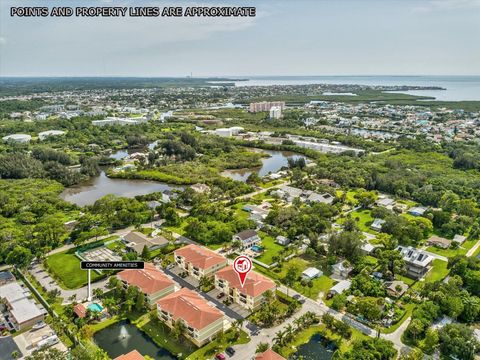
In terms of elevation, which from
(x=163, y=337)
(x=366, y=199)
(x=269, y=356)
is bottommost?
(x=163, y=337)

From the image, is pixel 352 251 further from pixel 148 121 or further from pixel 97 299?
pixel 148 121

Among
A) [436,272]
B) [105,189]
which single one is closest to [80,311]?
[436,272]

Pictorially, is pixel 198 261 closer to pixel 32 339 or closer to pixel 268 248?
pixel 268 248

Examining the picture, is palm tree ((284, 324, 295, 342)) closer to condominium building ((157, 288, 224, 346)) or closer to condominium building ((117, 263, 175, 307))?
condominium building ((157, 288, 224, 346))

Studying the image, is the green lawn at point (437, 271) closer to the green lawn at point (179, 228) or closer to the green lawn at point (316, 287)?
the green lawn at point (316, 287)

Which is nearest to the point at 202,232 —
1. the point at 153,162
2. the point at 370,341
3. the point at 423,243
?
the point at 370,341

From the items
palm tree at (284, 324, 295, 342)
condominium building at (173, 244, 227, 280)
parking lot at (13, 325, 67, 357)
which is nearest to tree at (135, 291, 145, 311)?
parking lot at (13, 325, 67, 357)
